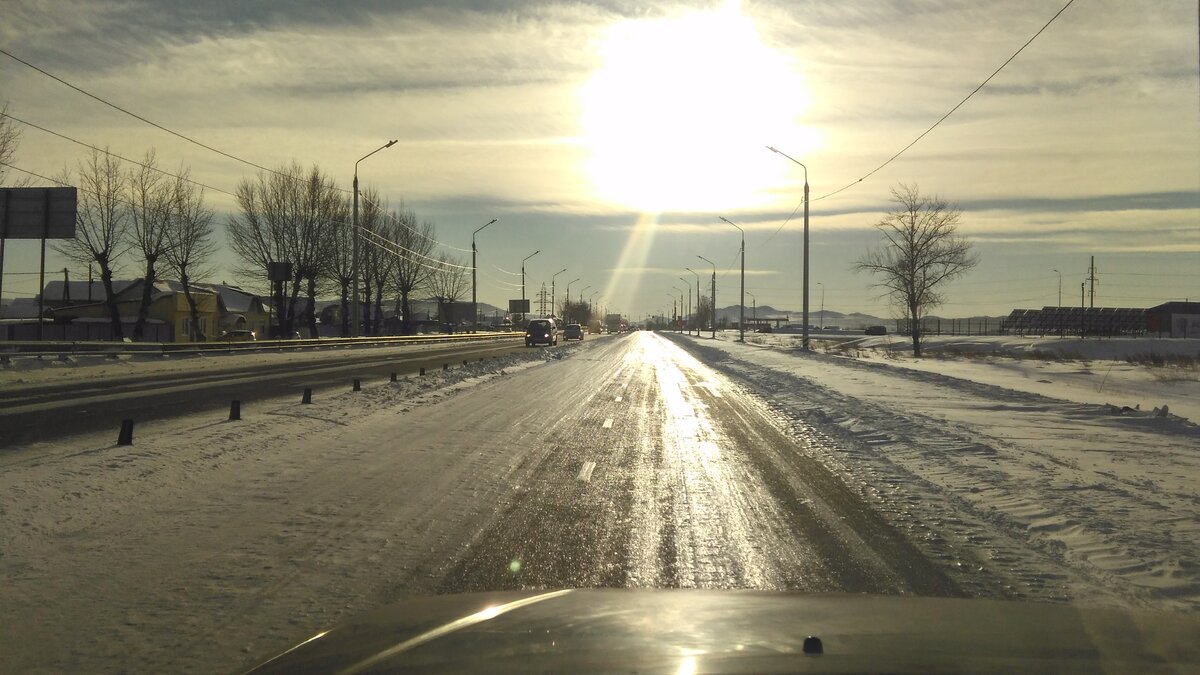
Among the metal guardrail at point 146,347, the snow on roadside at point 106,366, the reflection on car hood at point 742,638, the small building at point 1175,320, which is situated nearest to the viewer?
the reflection on car hood at point 742,638

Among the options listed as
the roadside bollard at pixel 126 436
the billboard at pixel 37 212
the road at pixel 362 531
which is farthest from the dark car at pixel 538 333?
the roadside bollard at pixel 126 436

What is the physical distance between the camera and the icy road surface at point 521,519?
549 cm

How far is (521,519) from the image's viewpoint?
799 centimetres

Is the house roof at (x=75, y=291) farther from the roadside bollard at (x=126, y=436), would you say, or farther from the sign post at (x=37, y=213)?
the roadside bollard at (x=126, y=436)

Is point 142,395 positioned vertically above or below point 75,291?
below

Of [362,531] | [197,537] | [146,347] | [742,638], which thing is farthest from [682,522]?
[146,347]

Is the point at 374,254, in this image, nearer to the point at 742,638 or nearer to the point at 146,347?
the point at 146,347

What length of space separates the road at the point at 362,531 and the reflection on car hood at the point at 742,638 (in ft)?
4.87

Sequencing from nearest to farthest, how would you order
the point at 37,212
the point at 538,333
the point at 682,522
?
the point at 682,522 < the point at 37,212 < the point at 538,333

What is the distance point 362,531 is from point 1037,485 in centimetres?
693

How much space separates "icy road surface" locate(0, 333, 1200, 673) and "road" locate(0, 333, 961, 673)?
0.03 metres

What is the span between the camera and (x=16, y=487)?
8.94 meters

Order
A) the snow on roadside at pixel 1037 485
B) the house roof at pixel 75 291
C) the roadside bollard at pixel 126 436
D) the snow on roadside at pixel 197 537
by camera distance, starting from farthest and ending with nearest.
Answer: the house roof at pixel 75 291
the roadside bollard at pixel 126 436
the snow on roadside at pixel 1037 485
the snow on roadside at pixel 197 537

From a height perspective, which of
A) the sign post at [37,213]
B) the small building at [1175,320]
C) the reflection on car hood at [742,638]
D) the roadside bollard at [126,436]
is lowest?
the roadside bollard at [126,436]
